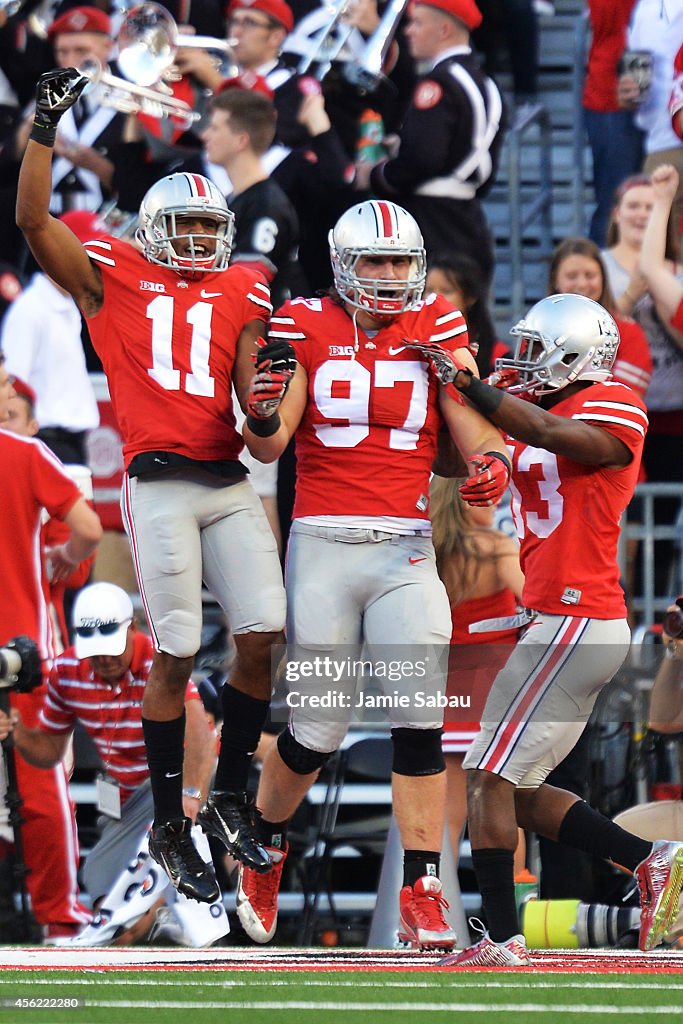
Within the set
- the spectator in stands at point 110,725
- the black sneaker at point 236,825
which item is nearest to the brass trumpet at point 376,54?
the spectator in stands at point 110,725

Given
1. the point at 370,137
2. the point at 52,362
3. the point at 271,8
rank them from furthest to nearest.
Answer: the point at 370,137, the point at 271,8, the point at 52,362

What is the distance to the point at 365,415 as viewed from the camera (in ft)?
19.0

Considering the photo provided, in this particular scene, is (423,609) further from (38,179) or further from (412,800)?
(38,179)

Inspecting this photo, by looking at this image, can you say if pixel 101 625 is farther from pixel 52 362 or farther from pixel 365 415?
pixel 365 415

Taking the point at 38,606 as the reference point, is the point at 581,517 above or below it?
above

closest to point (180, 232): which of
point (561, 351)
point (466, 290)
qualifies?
point (561, 351)

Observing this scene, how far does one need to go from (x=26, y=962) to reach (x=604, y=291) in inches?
151

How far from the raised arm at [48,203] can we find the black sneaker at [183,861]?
162 cm

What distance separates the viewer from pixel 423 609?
5.66 meters

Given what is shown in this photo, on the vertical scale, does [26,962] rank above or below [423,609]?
below

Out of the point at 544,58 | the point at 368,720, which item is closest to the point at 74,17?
the point at 544,58

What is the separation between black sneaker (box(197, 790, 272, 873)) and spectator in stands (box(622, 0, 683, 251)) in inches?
162

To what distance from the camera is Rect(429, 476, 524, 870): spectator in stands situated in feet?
21.8

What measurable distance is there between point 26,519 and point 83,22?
305 centimetres
